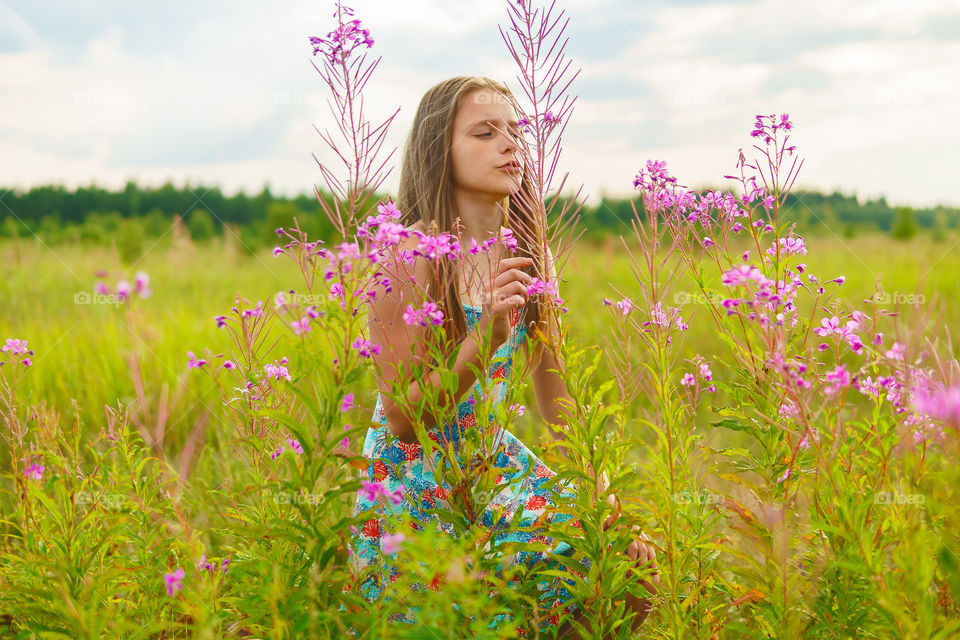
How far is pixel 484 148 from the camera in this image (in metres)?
2.73

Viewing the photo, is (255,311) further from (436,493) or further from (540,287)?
(436,493)

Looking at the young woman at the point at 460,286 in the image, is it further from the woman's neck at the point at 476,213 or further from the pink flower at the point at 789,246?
the pink flower at the point at 789,246

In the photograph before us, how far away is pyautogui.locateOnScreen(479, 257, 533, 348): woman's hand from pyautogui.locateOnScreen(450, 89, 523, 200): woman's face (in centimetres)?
66

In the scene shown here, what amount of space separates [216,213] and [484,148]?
24.4m

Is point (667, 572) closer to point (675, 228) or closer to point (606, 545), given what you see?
point (606, 545)

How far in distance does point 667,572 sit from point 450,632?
2.76 feet

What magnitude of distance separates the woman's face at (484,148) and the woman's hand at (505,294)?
0.66 meters

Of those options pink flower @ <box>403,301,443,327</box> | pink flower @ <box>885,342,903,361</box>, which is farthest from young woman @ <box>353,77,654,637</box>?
pink flower @ <box>885,342,903,361</box>

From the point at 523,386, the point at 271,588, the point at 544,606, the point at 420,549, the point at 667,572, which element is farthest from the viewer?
the point at 544,606

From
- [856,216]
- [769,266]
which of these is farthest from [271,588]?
[856,216]

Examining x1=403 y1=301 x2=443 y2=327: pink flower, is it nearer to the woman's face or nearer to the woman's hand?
the woman's hand

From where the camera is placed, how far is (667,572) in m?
1.88

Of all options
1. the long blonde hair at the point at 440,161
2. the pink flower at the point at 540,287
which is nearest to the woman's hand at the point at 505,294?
the pink flower at the point at 540,287

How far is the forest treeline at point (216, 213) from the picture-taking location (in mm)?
25047
